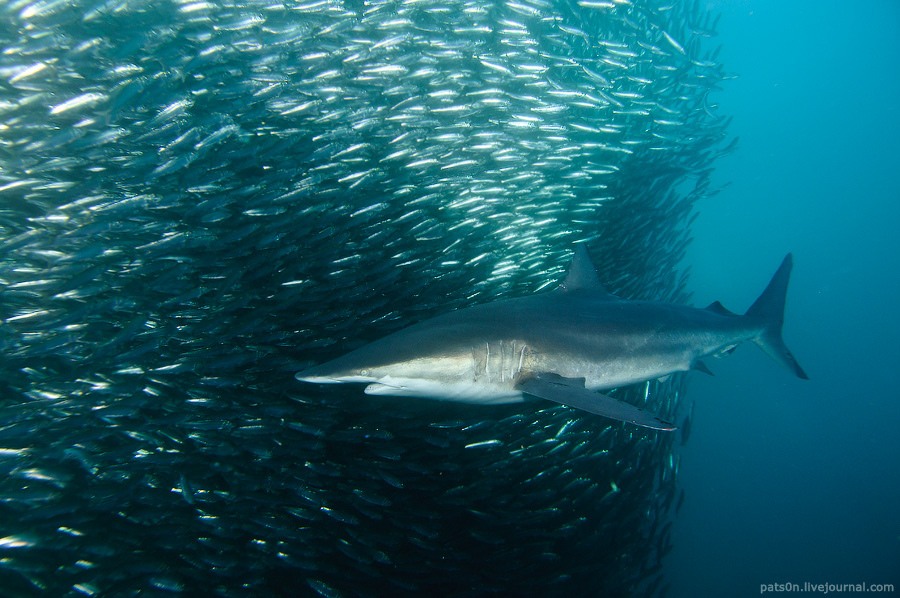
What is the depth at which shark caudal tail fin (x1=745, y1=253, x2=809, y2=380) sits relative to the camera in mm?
5523

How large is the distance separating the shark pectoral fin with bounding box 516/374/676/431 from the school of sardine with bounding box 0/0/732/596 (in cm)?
163

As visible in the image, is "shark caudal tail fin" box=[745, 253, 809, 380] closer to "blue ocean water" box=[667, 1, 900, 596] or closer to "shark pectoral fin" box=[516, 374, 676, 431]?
"shark pectoral fin" box=[516, 374, 676, 431]

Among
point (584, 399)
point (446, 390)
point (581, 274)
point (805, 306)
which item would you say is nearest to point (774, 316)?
point (581, 274)

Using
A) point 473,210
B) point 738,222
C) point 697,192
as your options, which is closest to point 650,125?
point 697,192

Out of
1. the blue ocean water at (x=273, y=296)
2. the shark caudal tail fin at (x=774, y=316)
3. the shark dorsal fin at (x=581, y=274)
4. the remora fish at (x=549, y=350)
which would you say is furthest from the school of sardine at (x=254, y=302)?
the shark caudal tail fin at (x=774, y=316)

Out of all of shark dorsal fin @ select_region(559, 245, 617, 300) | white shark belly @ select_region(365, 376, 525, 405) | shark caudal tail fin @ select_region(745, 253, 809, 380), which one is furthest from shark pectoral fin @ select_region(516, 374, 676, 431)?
shark caudal tail fin @ select_region(745, 253, 809, 380)

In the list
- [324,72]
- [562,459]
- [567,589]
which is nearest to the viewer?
[324,72]

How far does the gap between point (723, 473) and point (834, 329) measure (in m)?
64.3

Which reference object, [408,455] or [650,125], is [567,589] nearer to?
[408,455]

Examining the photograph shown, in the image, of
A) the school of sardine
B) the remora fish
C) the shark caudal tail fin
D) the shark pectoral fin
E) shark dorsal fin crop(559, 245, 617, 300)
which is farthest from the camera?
the shark caudal tail fin

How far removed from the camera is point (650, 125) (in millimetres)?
10125

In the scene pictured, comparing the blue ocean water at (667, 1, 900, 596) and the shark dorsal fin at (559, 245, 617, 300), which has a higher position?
the shark dorsal fin at (559, 245, 617, 300)

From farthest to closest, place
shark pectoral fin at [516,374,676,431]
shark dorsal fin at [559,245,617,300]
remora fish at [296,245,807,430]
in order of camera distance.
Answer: shark dorsal fin at [559,245,617,300]
remora fish at [296,245,807,430]
shark pectoral fin at [516,374,676,431]

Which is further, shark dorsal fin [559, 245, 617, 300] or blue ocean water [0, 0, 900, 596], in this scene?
shark dorsal fin [559, 245, 617, 300]
